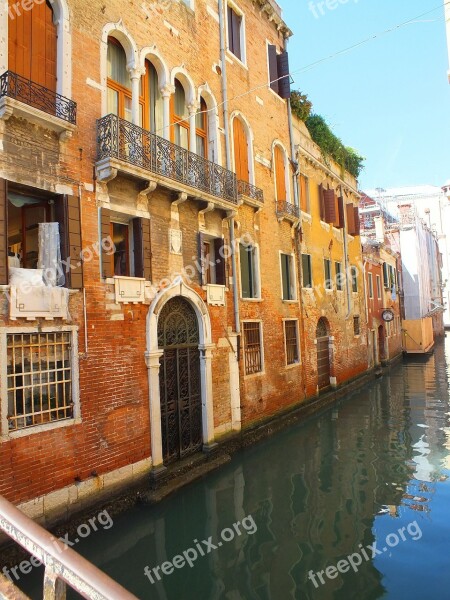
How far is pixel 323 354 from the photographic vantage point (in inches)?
650

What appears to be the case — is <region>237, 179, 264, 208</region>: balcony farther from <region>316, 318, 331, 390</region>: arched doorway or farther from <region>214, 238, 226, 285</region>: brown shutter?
<region>316, 318, 331, 390</region>: arched doorway

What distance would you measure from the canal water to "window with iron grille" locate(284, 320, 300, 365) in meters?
3.37

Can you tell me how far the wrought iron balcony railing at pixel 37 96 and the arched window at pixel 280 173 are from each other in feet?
26.0

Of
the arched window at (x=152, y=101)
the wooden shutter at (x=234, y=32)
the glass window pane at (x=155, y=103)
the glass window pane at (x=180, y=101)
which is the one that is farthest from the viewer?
the wooden shutter at (x=234, y=32)

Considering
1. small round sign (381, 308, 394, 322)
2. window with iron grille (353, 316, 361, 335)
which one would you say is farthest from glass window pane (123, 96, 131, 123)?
small round sign (381, 308, 394, 322)

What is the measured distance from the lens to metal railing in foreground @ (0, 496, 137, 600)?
142 centimetres

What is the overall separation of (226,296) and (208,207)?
2.30 m

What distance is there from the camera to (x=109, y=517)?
6621mm

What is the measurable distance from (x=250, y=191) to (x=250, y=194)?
0.31 ft

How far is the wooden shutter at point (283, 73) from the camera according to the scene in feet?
46.0

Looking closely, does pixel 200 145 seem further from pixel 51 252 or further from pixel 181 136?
pixel 51 252

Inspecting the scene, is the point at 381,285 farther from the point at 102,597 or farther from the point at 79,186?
the point at 102,597
